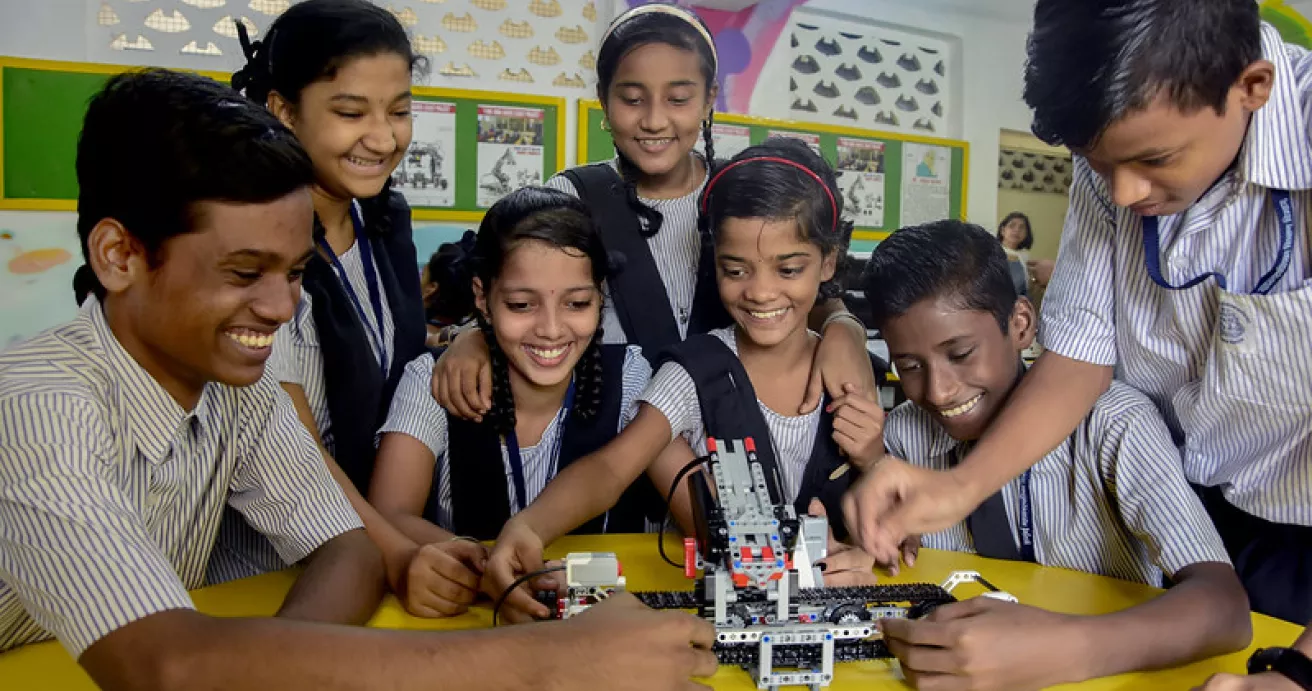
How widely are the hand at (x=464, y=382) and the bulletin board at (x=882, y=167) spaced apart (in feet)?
12.3

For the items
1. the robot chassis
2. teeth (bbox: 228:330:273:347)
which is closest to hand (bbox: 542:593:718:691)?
the robot chassis

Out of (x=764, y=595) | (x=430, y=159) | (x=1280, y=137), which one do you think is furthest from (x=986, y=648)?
(x=430, y=159)

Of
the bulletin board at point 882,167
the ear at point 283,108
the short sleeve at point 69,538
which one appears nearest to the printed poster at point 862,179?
the bulletin board at point 882,167

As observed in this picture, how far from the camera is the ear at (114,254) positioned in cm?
118

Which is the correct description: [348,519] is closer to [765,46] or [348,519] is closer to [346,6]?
[346,6]

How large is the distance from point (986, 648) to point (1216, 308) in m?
0.79

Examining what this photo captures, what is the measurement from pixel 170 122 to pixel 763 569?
0.99 meters

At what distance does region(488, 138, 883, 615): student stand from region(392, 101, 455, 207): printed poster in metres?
2.93

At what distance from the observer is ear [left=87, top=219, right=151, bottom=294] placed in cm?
118

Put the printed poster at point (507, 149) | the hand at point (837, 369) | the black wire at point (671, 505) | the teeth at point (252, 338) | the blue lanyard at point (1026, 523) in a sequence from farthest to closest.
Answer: the printed poster at point (507, 149), the hand at point (837, 369), the blue lanyard at point (1026, 523), the black wire at point (671, 505), the teeth at point (252, 338)

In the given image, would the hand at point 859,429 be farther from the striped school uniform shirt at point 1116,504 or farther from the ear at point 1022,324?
the ear at point 1022,324

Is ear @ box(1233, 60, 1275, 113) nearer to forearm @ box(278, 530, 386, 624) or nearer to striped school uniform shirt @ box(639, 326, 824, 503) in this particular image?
striped school uniform shirt @ box(639, 326, 824, 503)

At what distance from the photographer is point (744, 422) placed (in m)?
1.99

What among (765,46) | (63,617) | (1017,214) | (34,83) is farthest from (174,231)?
(1017,214)
